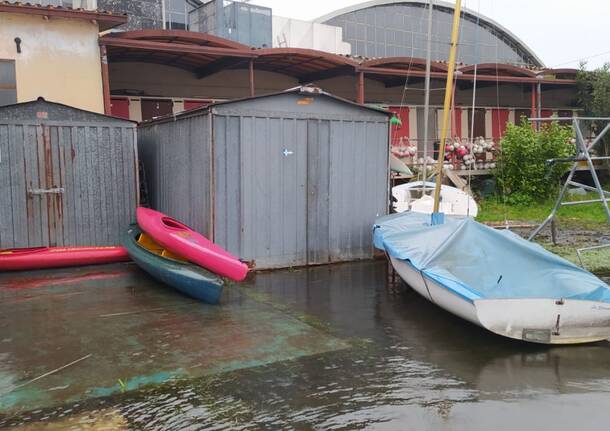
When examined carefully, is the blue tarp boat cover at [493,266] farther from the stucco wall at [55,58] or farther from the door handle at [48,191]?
the stucco wall at [55,58]

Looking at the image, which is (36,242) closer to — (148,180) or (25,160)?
(25,160)

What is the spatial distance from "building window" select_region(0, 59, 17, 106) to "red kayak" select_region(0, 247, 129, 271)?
430cm

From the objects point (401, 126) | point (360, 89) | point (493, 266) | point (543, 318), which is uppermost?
point (360, 89)

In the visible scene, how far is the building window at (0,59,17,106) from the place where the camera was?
1145cm

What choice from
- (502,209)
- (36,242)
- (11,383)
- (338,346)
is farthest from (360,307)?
(502,209)

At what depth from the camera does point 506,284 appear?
599 cm

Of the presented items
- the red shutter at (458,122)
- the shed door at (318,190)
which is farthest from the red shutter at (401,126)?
the shed door at (318,190)

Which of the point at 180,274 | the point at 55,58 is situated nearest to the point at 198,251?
the point at 180,274

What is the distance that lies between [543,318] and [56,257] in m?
7.19

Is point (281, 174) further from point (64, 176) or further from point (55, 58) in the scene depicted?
point (55, 58)

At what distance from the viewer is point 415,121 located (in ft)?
61.0

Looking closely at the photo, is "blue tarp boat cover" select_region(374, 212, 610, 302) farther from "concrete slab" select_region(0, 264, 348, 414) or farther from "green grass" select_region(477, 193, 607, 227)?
"green grass" select_region(477, 193, 607, 227)

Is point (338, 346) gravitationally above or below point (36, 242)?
below

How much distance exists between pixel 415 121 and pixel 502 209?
14.5 ft
